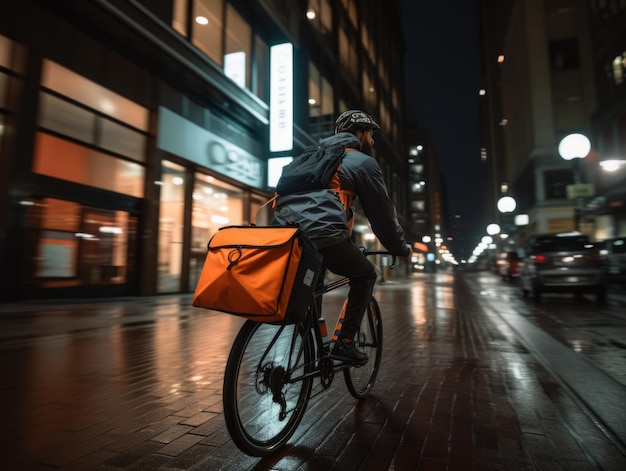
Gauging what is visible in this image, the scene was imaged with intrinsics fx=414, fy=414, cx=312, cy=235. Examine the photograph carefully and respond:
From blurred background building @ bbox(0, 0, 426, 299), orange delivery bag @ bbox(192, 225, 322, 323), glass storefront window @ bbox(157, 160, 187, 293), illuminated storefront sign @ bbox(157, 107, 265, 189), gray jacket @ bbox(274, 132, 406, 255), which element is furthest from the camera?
illuminated storefront sign @ bbox(157, 107, 265, 189)

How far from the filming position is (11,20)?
363 inches

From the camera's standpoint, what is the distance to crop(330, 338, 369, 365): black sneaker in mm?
2699

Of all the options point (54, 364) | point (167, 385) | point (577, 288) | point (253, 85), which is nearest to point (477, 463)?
point (167, 385)

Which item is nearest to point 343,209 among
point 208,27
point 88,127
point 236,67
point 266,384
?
point 266,384

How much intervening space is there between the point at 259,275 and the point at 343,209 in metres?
0.74

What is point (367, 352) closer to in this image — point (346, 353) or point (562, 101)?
point (346, 353)

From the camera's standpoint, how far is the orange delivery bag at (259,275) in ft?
6.35

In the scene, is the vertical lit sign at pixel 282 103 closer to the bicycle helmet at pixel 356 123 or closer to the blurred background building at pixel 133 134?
the blurred background building at pixel 133 134

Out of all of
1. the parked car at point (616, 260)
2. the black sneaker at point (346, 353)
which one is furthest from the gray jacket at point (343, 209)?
the parked car at point (616, 260)

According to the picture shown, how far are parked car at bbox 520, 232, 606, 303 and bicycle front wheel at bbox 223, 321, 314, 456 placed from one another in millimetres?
10689

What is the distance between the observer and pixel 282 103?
17734 mm

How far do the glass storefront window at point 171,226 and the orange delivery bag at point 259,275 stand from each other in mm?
11699

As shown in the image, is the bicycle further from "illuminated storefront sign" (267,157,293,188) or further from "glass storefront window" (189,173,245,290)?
"illuminated storefront sign" (267,157,293,188)

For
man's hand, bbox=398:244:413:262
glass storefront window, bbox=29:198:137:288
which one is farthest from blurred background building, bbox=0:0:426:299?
man's hand, bbox=398:244:413:262
